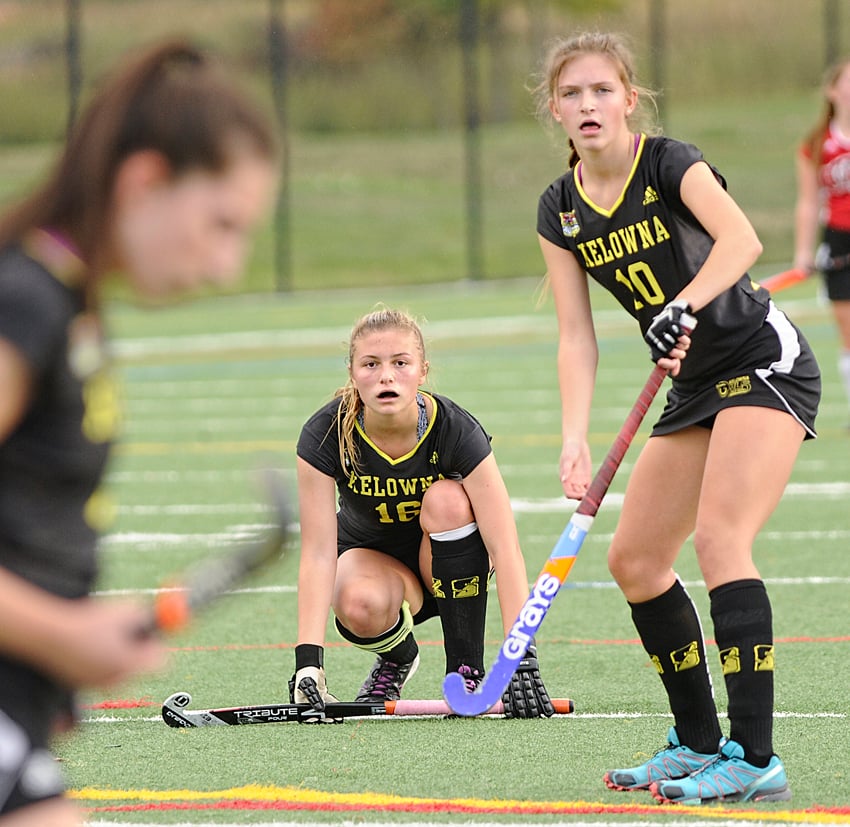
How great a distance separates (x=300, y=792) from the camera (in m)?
3.83

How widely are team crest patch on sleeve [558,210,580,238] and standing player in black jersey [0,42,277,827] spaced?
1.96 metres

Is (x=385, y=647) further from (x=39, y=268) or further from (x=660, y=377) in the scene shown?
(x=39, y=268)

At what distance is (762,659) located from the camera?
367 centimetres

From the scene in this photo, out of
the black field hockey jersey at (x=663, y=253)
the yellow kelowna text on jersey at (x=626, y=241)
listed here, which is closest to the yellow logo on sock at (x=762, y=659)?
the black field hockey jersey at (x=663, y=253)

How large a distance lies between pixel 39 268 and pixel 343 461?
2.80 m

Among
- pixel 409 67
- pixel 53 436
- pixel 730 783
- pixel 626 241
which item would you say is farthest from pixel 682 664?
pixel 409 67

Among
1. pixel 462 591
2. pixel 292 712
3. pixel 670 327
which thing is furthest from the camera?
pixel 462 591

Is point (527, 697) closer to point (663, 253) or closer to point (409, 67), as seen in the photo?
point (663, 253)

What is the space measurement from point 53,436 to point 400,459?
9.02 feet

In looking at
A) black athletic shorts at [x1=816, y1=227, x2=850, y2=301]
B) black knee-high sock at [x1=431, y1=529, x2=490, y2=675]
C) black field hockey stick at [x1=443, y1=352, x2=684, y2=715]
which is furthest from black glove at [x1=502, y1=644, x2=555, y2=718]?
black athletic shorts at [x1=816, y1=227, x2=850, y2=301]

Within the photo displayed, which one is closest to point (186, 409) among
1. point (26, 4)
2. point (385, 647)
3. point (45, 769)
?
point (385, 647)

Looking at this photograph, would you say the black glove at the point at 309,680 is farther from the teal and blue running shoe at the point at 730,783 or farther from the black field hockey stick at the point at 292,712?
the teal and blue running shoe at the point at 730,783

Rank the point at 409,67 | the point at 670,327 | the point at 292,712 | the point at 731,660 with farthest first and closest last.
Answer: the point at 409,67 < the point at 292,712 < the point at 731,660 < the point at 670,327

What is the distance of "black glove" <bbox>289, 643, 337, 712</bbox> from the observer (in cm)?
456
